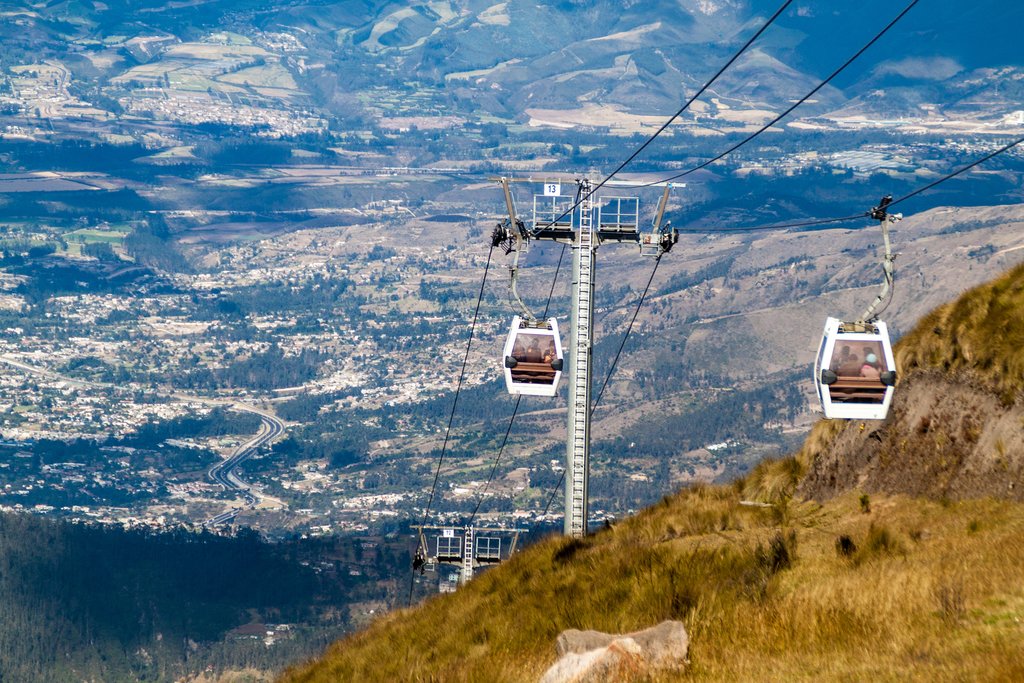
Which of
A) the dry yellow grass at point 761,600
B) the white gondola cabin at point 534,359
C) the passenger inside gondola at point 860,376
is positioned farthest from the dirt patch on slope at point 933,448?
the white gondola cabin at point 534,359

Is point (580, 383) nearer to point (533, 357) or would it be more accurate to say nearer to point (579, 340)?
point (579, 340)

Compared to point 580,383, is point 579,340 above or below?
above

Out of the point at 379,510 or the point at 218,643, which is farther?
the point at 379,510

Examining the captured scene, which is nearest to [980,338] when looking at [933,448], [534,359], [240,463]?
[933,448]

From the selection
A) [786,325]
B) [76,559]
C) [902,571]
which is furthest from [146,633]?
[786,325]

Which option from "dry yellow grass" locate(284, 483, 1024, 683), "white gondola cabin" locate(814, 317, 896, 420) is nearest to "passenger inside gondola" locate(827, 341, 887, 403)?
"white gondola cabin" locate(814, 317, 896, 420)

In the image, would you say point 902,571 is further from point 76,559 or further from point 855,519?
point 76,559
